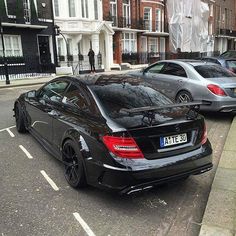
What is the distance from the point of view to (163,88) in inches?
367

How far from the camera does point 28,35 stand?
23.8 meters

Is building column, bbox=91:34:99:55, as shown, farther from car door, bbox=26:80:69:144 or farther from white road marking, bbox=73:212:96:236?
white road marking, bbox=73:212:96:236

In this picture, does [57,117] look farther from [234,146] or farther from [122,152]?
[234,146]

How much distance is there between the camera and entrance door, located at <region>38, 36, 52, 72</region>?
81.3ft

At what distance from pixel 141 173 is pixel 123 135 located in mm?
452

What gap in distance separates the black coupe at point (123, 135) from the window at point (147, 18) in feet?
107

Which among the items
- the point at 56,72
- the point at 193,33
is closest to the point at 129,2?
the point at 193,33

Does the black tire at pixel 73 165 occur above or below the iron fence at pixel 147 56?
above

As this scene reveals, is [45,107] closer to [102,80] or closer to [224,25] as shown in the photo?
[102,80]

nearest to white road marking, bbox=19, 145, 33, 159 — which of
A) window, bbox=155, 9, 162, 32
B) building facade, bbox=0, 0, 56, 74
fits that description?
building facade, bbox=0, 0, 56, 74

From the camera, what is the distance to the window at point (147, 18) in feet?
119

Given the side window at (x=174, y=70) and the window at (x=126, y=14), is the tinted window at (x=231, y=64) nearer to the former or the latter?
the side window at (x=174, y=70)

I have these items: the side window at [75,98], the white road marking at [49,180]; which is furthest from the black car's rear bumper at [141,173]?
the side window at [75,98]

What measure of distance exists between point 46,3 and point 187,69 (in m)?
18.7
